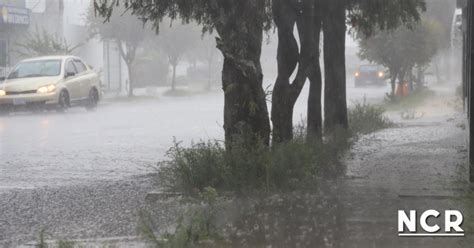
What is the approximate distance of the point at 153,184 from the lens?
35.0ft

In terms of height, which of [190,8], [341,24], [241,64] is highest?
[341,24]

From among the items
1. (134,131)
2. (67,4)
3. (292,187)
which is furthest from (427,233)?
(67,4)

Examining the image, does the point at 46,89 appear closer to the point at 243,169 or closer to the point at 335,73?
the point at 335,73

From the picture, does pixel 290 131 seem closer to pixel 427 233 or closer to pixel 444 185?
pixel 444 185

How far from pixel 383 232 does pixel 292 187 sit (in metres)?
2.20

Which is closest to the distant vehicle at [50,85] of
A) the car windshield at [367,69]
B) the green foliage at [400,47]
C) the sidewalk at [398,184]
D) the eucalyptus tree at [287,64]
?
the green foliage at [400,47]

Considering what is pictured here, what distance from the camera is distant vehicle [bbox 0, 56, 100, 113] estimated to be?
23625 millimetres

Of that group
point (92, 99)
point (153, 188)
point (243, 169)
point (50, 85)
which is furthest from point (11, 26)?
point (243, 169)

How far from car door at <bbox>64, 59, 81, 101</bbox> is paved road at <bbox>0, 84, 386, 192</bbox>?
22.9 inches

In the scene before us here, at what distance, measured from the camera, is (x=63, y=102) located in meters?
24.5

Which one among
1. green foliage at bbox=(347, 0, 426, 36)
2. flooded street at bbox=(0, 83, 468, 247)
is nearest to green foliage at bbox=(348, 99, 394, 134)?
flooded street at bbox=(0, 83, 468, 247)

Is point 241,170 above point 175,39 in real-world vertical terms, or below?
below

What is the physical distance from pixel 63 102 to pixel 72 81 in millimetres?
875

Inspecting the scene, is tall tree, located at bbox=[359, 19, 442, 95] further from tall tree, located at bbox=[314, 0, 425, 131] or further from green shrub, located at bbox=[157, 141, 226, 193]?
green shrub, located at bbox=[157, 141, 226, 193]
